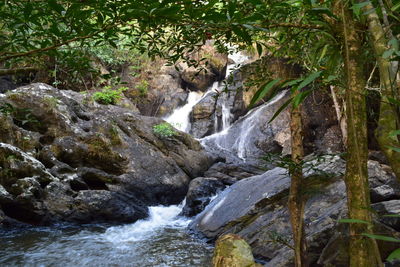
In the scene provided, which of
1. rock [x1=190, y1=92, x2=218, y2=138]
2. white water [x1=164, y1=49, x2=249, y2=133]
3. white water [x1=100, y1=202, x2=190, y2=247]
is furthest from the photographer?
white water [x1=164, y1=49, x2=249, y2=133]

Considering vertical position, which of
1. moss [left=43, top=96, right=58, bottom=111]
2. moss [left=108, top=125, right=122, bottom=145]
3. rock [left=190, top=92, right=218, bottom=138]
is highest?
rock [left=190, top=92, right=218, bottom=138]

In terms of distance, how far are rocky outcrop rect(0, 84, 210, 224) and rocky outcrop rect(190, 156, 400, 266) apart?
2.21 metres

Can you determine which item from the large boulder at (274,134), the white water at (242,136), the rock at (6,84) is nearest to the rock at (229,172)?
the large boulder at (274,134)

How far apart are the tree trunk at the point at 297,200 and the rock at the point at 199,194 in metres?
5.31

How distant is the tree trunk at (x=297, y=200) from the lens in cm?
298

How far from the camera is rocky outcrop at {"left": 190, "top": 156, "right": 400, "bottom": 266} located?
13.8 ft

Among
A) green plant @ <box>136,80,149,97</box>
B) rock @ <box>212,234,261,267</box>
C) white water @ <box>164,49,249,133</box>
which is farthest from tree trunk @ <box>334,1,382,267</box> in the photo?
green plant @ <box>136,80,149,97</box>

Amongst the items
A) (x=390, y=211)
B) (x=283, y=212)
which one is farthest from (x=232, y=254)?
(x=390, y=211)

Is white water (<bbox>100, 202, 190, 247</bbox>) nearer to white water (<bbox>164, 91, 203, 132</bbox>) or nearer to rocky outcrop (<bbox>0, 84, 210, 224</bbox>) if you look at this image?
rocky outcrop (<bbox>0, 84, 210, 224</bbox>)

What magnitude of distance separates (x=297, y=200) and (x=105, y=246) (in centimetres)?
428

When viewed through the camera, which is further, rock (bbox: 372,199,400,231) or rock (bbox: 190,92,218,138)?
rock (bbox: 190,92,218,138)

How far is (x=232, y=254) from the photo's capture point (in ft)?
12.8

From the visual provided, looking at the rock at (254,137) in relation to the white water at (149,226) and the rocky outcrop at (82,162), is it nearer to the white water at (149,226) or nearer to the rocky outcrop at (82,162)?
the rocky outcrop at (82,162)

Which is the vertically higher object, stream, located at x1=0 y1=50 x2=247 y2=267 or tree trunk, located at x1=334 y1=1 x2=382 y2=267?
tree trunk, located at x1=334 y1=1 x2=382 y2=267
